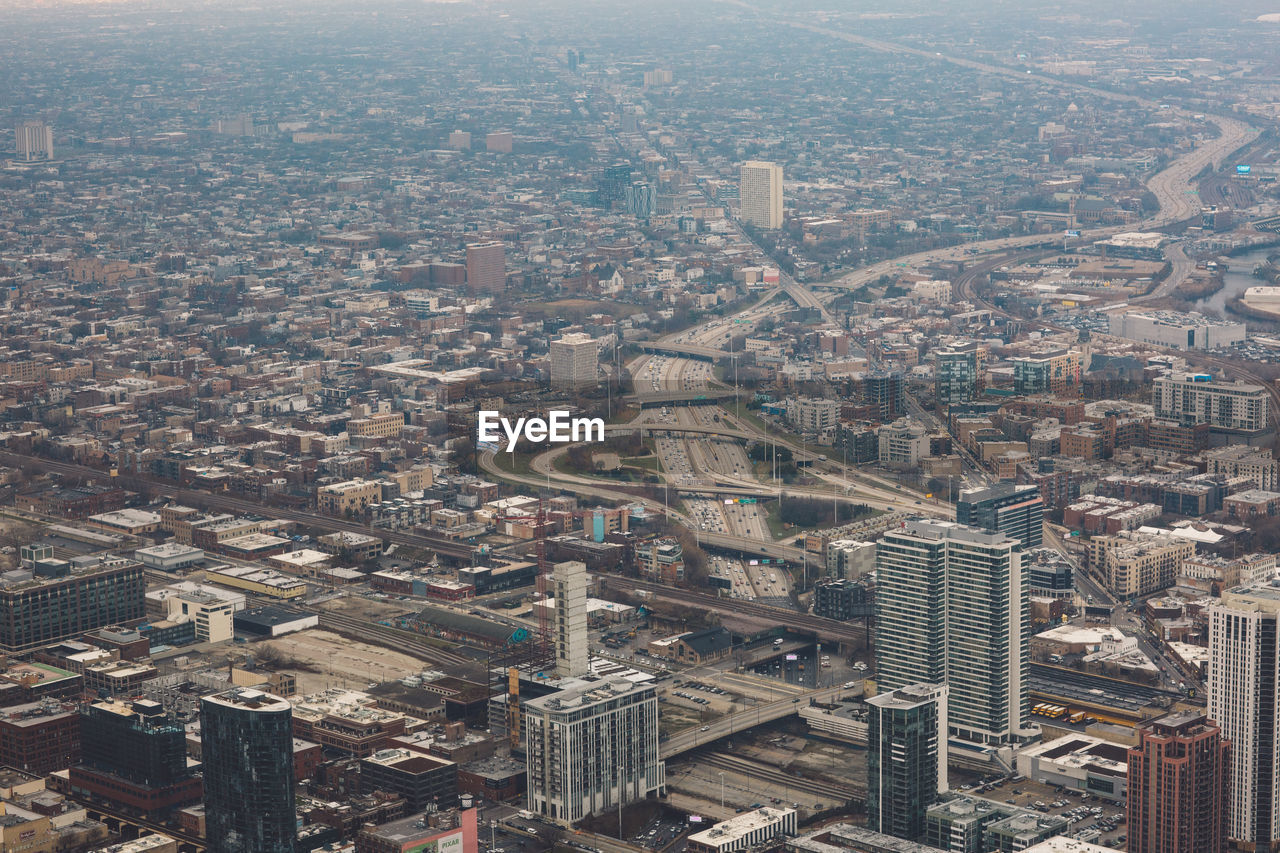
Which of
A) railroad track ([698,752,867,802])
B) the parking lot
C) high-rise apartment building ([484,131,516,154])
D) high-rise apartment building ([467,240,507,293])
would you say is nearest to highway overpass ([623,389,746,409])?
high-rise apartment building ([467,240,507,293])

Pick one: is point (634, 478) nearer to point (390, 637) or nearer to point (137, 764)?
point (390, 637)

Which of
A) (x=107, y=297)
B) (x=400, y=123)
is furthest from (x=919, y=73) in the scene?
(x=107, y=297)

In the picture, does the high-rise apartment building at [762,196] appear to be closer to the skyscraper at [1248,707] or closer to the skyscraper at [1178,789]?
the skyscraper at [1248,707]

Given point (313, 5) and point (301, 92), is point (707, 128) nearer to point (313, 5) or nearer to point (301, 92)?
point (301, 92)

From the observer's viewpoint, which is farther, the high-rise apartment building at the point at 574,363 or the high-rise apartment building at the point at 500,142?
the high-rise apartment building at the point at 500,142

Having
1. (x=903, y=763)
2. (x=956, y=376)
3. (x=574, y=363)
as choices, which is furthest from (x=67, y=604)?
(x=956, y=376)

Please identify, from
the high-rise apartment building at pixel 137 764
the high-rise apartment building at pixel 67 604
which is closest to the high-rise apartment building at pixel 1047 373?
the high-rise apartment building at pixel 67 604
